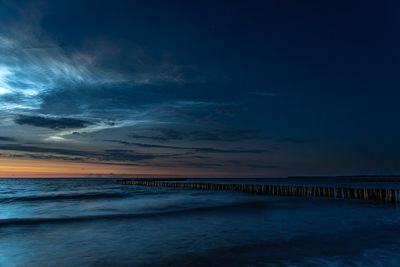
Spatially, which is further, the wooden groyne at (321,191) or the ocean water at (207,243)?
the wooden groyne at (321,191)

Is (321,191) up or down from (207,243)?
up

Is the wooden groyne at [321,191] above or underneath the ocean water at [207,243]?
above

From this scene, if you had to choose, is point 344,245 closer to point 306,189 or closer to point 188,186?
point 306,189

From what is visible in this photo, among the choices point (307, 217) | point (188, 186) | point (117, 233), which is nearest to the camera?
point (117, 233)

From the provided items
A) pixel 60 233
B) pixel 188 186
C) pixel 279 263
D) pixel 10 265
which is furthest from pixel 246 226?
pixel 188 186

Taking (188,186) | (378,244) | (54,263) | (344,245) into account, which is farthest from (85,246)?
(188,186)

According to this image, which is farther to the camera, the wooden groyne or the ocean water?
the wooden groyne

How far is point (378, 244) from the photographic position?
1102 centimetres

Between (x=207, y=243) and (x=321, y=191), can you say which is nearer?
(x=207, y=243)

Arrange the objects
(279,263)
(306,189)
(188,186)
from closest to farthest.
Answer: (279,263) → (306,189) → (188,186)

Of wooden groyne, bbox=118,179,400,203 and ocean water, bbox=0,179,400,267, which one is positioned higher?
wooden groyne, bbox=118,179,400,203

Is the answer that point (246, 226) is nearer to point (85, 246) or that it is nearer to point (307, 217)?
point (307, 217)

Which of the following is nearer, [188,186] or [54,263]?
[54,263]

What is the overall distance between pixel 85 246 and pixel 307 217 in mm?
12591
